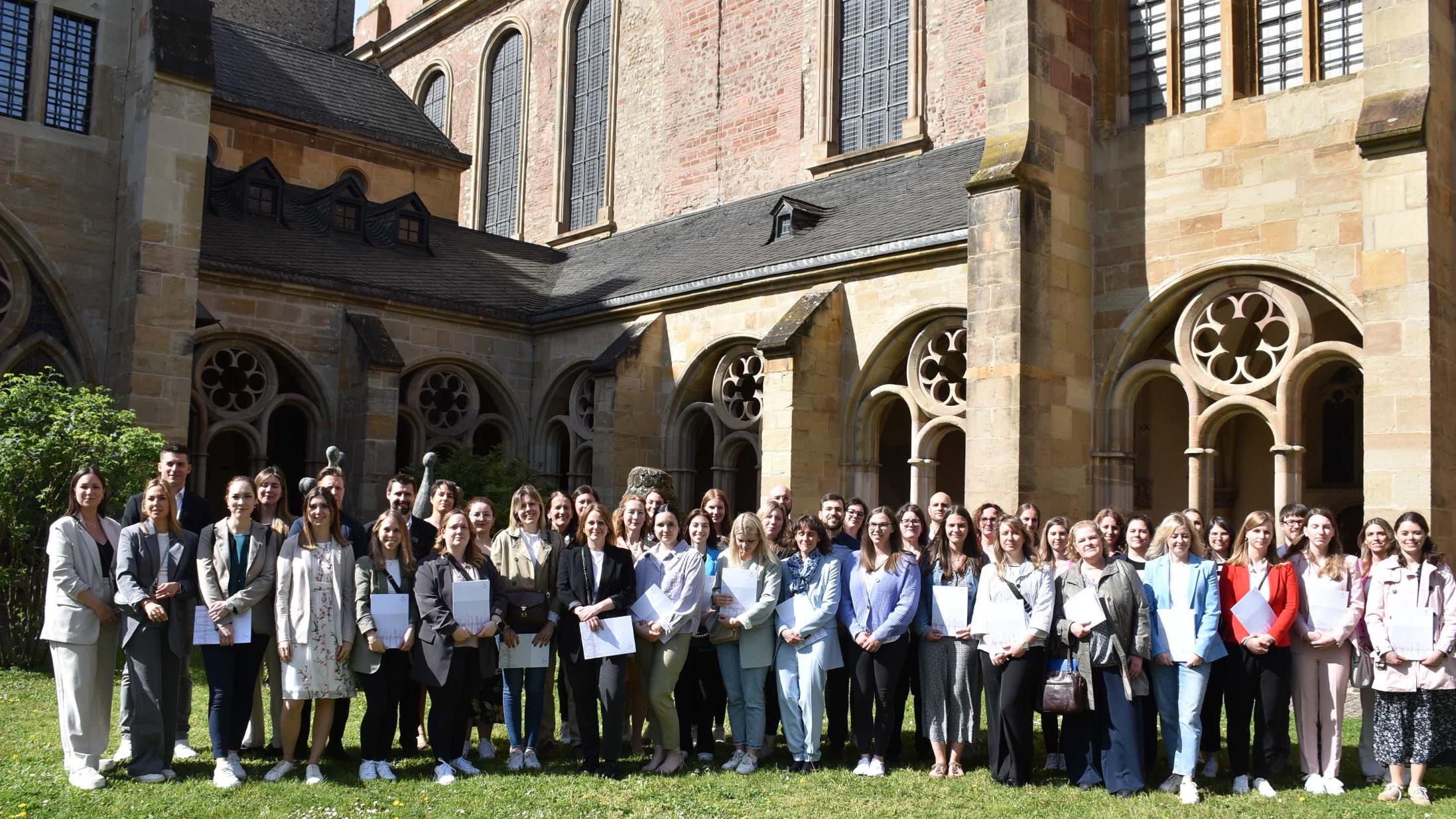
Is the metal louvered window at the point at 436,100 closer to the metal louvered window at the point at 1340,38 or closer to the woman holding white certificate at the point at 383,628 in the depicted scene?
the metal louvered window at the point at 1340,38

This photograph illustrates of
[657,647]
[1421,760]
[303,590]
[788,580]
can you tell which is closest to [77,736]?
[303,590]

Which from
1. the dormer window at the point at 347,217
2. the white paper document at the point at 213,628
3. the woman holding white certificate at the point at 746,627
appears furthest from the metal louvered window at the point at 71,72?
the woman holding white certificate at the point at 746,627

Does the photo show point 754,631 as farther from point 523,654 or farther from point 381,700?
point 381,700

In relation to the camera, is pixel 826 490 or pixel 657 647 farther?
pixel 826 490

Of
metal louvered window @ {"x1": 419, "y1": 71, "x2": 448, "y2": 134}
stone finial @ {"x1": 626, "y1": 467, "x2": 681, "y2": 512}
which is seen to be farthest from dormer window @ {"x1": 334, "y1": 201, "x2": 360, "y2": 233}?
stone finial @ {"x1": 626, "y1": 467, "x2": 681, "y2": 512}

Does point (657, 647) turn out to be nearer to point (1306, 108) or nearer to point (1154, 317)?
point (1154, 317)

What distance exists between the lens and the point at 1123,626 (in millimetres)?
6520

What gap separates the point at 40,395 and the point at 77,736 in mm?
5247

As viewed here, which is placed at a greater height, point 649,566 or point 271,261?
point 271,261

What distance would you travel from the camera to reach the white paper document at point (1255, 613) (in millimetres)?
6629

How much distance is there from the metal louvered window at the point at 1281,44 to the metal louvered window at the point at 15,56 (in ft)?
40.4

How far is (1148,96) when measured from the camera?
12.7 m

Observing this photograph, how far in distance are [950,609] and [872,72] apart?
46.6 feet

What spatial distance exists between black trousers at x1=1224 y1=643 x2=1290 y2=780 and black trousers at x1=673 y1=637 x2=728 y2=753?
274 centimetres
